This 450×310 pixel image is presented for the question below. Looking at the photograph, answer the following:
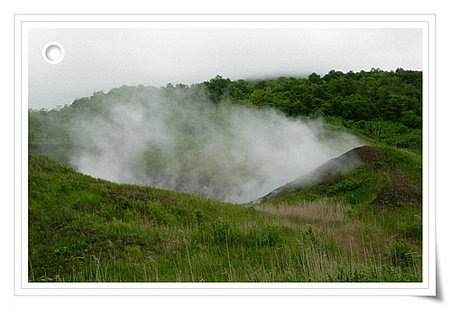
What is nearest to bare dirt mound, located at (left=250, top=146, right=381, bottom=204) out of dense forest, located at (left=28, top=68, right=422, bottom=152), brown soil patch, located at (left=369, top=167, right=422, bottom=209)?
brown soil patch, located at (left=369, top=167, right=422, bottom=209)

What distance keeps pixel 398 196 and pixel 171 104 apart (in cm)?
1776

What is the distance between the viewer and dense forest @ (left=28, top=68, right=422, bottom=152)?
1838 centimetres

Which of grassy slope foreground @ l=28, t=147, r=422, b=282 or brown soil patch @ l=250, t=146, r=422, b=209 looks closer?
grassy slope foreground @ l=28, t=147, r=422, b=282

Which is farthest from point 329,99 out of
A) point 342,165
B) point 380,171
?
point 380,171

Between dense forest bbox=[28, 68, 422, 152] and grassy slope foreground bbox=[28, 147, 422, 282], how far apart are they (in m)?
9.97

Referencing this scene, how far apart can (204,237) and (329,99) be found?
24828 millimetres

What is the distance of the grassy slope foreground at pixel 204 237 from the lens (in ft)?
13.0

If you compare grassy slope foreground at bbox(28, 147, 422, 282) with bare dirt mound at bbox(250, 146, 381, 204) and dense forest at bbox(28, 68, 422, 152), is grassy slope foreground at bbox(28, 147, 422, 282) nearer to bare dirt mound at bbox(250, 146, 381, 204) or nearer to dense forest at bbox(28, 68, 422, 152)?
bare dirt mound at bbox(250, 146, 381, 204)

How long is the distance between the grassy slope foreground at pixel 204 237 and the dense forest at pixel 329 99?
9.97 metres

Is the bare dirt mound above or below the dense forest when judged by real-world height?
below

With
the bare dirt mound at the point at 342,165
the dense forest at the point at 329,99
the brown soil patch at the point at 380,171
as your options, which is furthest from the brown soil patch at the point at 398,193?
the dense forest at the point at 329,99

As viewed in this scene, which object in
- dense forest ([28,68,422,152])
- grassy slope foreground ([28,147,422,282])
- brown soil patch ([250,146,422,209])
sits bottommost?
grassy slope foreground ([28,147,422,282])

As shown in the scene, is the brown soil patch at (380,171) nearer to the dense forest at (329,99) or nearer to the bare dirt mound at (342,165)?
the bare dirt mound at (342,165)
